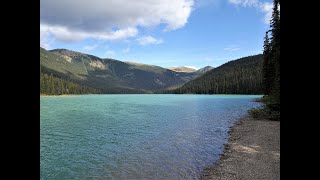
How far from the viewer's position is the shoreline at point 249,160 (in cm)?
1725

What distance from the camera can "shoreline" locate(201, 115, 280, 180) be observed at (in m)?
17.2

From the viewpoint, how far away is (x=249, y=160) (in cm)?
2075

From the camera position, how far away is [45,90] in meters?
190
